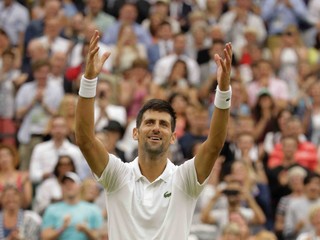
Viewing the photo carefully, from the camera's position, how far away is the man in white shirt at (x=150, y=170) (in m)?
8.63

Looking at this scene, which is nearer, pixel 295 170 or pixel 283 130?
pixel 295 170

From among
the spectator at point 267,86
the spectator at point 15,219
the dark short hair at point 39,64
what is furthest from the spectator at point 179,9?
the spectator at point 15,219

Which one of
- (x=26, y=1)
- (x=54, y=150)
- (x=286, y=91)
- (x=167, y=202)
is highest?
(x=26, y=1)

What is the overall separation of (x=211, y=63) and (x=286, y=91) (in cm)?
134

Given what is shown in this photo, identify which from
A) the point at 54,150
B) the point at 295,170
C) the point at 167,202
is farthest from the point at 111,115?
the point at 167,202

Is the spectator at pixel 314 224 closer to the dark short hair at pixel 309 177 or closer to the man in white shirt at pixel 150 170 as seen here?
the dark short hair at pixel 309 177

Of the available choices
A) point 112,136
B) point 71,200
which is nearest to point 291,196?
point 112,136

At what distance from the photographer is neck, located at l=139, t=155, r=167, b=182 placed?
884 cm

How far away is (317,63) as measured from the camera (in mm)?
21609

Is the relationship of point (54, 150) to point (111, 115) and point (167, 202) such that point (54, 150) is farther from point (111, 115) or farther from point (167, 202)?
point (167, 202)

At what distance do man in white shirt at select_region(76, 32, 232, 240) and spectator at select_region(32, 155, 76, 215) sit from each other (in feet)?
20.7

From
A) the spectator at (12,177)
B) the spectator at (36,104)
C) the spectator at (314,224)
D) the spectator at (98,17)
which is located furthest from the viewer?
the spectator at (98,17)

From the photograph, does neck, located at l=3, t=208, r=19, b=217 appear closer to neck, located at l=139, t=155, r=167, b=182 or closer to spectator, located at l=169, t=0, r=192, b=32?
neck, located at l=139, t=155, r=167, b=182

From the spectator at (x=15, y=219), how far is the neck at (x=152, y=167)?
5582mm
